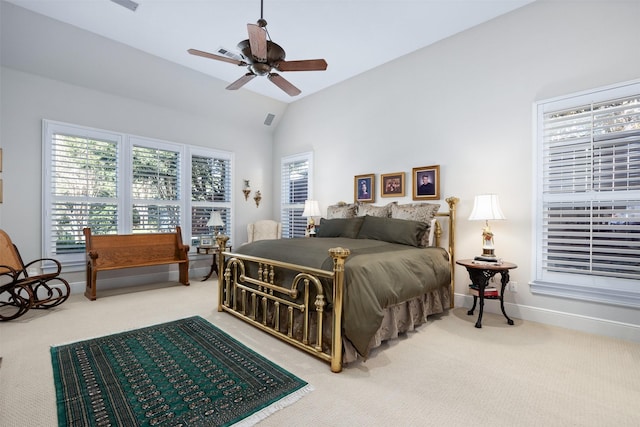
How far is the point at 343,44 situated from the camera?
13.4ft

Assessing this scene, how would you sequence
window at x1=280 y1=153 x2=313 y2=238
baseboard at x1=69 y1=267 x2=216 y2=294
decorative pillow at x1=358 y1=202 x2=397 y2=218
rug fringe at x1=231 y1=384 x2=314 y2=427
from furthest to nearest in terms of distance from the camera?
window at x1=280 y1=153 x2=313 y2=238, baseboard at x1=69 y1=267 x2=216 y2=294, decorative pillow at x1=358 y1=202 x2=397 y2=218, rug fringe at x1=231 y1=384 x2=314 y2=427

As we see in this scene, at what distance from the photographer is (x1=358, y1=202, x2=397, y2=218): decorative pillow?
4.27 m

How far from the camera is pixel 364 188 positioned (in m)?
4.91

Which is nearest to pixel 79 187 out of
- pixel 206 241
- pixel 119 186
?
pixel 119 186

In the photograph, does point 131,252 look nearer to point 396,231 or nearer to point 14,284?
point 14,284

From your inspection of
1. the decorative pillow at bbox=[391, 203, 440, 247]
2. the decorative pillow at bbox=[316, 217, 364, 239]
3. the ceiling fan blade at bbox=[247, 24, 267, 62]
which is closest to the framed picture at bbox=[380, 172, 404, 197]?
the decorative pillow at bbox=[391, 203, 440, 247]

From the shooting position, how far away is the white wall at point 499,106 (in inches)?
115

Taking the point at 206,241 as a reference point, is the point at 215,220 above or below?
above

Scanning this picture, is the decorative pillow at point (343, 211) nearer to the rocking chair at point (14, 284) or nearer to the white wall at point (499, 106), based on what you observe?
the white wall at point (499, 106)

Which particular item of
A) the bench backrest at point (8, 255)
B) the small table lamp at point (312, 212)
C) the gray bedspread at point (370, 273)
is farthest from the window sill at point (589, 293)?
the bench backrest at point (8, 255)

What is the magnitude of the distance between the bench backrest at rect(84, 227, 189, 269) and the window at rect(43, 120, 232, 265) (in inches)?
11.1

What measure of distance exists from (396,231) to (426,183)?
99 centimetres

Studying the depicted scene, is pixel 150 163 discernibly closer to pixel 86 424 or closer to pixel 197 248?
pixel 197 248

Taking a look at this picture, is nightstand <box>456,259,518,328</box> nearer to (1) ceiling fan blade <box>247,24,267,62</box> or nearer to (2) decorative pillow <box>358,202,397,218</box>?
(2) decorative pillow <box>358,202,397,218</box>
